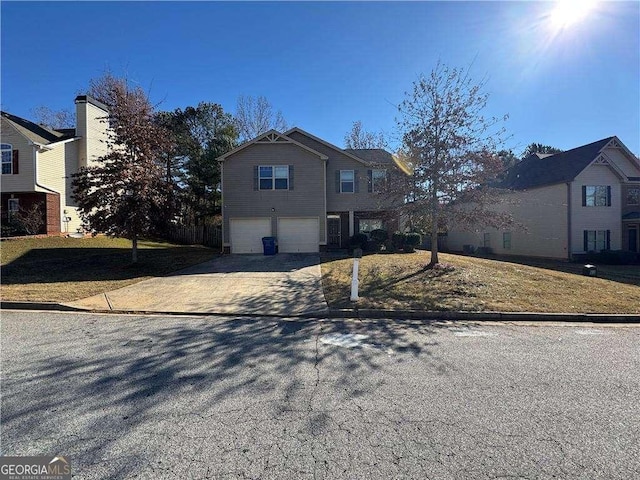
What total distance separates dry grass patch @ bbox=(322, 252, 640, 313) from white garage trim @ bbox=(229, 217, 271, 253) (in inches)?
307

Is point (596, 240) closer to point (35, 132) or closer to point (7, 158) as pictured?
point (35, 132)

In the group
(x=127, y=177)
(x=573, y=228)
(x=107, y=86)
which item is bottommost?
(x=573, y=228)

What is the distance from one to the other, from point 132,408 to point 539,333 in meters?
6.60

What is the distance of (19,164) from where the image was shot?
2066 cm

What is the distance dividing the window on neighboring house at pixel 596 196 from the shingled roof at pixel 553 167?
135 cm

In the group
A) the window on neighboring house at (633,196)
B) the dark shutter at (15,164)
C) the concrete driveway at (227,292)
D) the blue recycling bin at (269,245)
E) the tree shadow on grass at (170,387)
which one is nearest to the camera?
the tree shadow on grass at (170,387)

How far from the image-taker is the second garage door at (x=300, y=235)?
20.4m

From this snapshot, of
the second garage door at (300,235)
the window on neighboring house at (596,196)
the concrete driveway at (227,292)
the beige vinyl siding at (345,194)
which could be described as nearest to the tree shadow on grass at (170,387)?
the concrete driveway at (227,292)

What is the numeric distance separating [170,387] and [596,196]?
26.0 meters

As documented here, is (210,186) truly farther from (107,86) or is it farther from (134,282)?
(134,282)

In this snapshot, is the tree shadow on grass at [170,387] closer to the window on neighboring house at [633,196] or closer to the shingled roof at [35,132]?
the shingled roof at [35,132]

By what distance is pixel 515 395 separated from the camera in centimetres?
386

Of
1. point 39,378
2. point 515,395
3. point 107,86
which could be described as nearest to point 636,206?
point 515,395

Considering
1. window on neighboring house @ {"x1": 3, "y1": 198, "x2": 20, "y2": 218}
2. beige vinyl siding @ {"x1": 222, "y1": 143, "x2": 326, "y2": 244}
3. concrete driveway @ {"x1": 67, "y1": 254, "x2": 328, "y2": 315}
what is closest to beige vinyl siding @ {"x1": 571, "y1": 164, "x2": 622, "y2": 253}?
beige vinyl siding @ {"x1": 222, "y1": 143, "x2": 326, "y2": 244}
